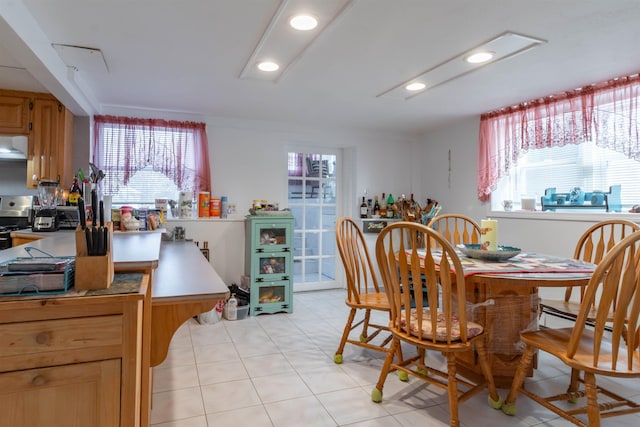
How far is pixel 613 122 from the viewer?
2.91m

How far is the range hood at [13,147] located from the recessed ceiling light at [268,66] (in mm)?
2251

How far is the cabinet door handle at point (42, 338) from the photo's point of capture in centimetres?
99

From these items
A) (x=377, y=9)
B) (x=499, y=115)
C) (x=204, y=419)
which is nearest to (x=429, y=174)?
(x=499, y=115)

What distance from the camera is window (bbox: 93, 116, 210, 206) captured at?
3.76 meters

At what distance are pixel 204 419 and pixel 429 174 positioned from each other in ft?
Answer: 13.2

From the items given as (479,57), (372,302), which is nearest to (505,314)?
(372,302)

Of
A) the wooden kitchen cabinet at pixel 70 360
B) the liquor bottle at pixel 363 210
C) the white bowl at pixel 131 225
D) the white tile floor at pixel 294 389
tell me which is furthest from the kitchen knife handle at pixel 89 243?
the liquor bottle at pixel 363 210

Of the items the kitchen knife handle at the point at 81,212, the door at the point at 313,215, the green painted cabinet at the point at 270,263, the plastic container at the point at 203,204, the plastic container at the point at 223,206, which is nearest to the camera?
the kitchen knife handle at the point at 81,212

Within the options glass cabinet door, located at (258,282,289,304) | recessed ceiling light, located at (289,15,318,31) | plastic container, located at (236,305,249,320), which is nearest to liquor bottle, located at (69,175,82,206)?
plastic container, located at (236,305,249,320)

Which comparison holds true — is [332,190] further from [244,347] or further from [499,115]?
[244,347]

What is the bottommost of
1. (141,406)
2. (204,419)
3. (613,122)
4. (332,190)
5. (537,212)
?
(204,419)

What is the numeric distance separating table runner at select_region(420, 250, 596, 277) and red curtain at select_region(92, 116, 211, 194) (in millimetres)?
2726

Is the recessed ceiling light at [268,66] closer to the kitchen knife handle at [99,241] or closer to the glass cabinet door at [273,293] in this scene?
the kitchen knife handle at [99,241]

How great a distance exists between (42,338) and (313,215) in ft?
12.8
